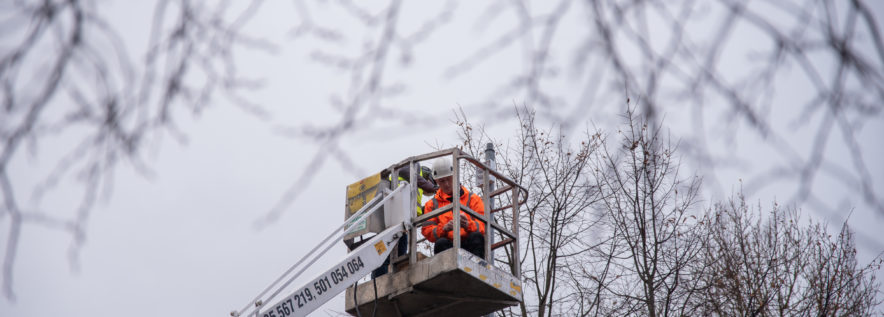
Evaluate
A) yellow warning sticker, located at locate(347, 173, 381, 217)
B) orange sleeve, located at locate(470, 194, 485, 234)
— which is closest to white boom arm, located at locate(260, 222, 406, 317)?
yellow warning sticker, located at locate(347, 173, 381, 217)

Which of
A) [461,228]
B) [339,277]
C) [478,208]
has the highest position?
[478,208]

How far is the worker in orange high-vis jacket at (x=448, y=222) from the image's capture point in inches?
365

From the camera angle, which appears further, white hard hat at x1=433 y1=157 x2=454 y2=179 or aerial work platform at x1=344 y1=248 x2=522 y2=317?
white hard hat at x1=433 y1=157 x2=454 y2=179

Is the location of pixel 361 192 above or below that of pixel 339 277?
above

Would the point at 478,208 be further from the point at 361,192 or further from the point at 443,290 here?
the point at 361,192

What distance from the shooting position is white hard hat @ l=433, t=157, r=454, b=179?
385 inches

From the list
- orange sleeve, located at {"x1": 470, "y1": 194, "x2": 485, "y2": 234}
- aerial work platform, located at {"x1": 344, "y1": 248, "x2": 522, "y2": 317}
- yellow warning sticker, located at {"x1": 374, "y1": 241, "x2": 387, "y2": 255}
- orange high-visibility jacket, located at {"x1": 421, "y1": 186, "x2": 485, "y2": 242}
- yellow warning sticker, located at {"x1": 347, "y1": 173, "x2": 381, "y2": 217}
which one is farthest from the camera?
yellow warning sticker, located at {"x1": 347, "y1": 173, "x2": 381, "y2": 217}

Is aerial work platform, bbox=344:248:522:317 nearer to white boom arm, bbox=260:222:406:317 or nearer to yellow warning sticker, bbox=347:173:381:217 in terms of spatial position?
white boom arm, bbox=260:222:406:317

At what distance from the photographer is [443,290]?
9289 millimetres

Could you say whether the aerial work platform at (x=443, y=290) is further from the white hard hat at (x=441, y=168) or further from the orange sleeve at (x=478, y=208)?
the white hard hat at (x=441, y=168)

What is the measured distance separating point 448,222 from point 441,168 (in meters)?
0.79

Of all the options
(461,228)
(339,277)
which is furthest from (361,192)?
(461,228)

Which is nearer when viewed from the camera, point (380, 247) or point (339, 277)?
point (380, 247)

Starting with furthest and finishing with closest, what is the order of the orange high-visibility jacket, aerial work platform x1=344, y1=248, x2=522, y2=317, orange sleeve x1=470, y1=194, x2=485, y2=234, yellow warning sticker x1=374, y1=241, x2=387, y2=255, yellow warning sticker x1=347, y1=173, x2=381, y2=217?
yellow warning sticker x1=347, y1=173, x2=381, y2=217 < orange sleeve x1=470, y1=194, x2=485, y2=234 < the orange high-visibility jacket < yellow warning sticker x1=374, y1=241, x2=387, y2=255 < aerial work platform x1=344, y1=248, x2=522, y2=317
